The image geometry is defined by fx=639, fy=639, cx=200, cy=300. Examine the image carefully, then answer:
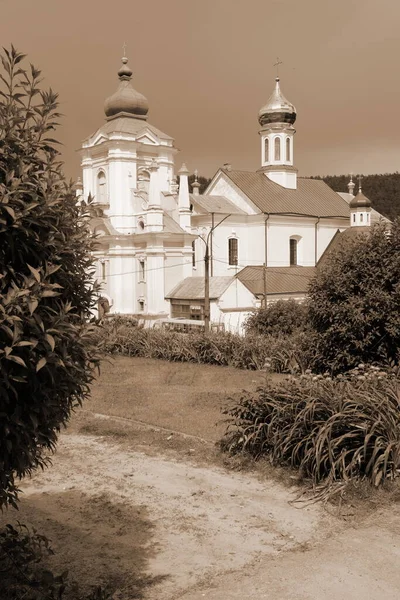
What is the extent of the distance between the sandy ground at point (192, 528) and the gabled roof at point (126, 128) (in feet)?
113

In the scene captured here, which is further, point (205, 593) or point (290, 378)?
point (290, 378)

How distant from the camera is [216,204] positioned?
1763 inches

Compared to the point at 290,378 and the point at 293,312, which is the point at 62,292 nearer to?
the point at 290,378

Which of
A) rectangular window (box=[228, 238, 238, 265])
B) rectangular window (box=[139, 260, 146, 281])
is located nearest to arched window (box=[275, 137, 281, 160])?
rectangular window (box=[228, 238, 238, 265])

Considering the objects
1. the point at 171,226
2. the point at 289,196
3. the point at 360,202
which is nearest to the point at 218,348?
the point at 171,226

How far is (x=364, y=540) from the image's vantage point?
640 cm

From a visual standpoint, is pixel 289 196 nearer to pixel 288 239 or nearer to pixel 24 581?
pixel 288 239

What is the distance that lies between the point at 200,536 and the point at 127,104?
40.9m

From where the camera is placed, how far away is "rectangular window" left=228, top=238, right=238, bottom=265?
1750 inches

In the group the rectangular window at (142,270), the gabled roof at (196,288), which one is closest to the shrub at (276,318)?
the gabled roof at (196,288)

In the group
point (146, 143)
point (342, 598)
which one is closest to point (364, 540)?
point (342, 598)

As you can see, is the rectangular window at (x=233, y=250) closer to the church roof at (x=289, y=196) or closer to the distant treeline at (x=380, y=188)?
the church roof at (x=289, y=196)

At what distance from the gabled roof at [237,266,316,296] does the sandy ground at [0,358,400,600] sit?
28155 mm

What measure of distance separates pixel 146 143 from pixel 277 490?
3731cm
